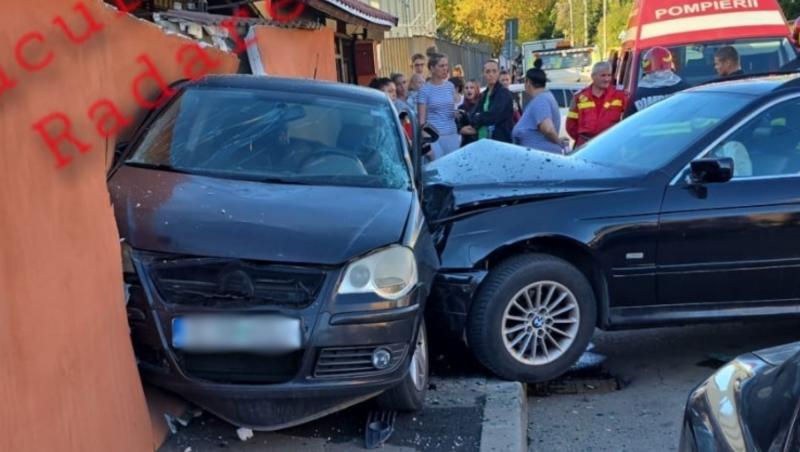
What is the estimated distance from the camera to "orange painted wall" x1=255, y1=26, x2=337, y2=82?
9453 millimetres

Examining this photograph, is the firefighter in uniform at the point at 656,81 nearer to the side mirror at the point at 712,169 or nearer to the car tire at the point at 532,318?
the side mirror at the point at 712,169

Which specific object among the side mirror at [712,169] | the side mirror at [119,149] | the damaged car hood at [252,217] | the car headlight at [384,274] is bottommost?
the car headlight at [384,274]

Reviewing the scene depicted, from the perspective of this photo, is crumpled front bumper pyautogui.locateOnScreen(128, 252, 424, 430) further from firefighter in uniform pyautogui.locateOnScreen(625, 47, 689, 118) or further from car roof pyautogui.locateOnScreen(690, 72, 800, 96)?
firefighter in uniform pyautogui.locateOnScreen(625, 47, 689, 118)

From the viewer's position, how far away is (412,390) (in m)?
4.17

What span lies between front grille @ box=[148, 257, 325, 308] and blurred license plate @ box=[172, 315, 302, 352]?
6 centimetres

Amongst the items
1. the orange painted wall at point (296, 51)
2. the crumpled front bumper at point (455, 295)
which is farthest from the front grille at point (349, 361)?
the orange painted wall at point (296, 51)

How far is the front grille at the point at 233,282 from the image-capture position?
3.54 m

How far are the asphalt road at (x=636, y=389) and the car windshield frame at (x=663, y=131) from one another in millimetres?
1278

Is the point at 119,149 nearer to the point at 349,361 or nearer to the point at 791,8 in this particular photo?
the point at 349,361

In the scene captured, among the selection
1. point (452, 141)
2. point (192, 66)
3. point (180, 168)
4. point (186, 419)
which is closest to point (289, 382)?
point (186, 419)

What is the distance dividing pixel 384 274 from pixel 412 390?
74 centimetres

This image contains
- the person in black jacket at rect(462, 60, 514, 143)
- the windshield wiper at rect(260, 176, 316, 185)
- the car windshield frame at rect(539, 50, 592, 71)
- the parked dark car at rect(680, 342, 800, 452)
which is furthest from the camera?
the car windshield frame at rect(539, 50, 592, 71)

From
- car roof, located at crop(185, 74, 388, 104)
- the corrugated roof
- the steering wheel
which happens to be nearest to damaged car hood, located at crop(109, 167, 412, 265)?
the steering wheel

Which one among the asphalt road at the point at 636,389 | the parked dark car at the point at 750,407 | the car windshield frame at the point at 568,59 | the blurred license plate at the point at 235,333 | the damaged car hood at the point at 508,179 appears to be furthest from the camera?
the car windshield frame at the point at 568,59
